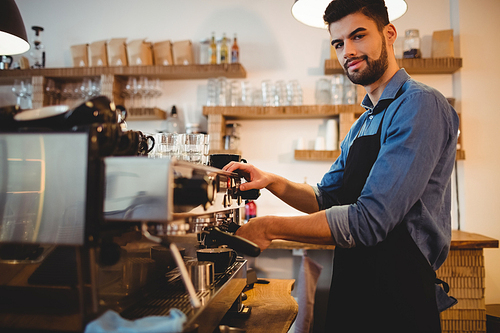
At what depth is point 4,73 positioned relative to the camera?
303 cm

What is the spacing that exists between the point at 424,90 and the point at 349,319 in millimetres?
707

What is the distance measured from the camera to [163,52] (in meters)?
2.96

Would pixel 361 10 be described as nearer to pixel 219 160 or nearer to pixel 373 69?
pixel 373 69

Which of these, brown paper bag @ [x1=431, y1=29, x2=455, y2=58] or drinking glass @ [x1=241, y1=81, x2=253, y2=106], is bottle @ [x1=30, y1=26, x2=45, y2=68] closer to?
drinking glass @ [x1=241, y1=81, x2=253, y2=106]

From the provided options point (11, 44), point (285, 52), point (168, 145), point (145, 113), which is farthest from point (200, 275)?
point (285, 52)

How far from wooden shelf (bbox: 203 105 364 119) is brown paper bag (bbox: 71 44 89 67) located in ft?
3.81

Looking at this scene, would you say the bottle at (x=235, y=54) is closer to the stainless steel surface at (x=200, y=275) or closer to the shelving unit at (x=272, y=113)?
the shelving unit at (x=272, y=113)

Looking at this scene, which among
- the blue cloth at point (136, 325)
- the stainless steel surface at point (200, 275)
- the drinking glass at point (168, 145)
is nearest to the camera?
the blue cloth at point (136, 325)

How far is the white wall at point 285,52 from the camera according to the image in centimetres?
275

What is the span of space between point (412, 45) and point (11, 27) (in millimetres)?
2610

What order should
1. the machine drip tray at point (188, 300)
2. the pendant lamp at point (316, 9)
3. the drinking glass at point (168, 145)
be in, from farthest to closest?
the pendant lamp at point (316, 9)
the drinking glass at point (168, 145)
the machine drip tray at point (188, 300)

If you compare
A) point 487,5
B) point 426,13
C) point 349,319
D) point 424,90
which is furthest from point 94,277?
point 487,5

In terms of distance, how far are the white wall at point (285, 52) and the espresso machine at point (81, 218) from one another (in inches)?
89.7

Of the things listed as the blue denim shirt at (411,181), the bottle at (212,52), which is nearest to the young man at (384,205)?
the blue denim shirt at (411,181)
